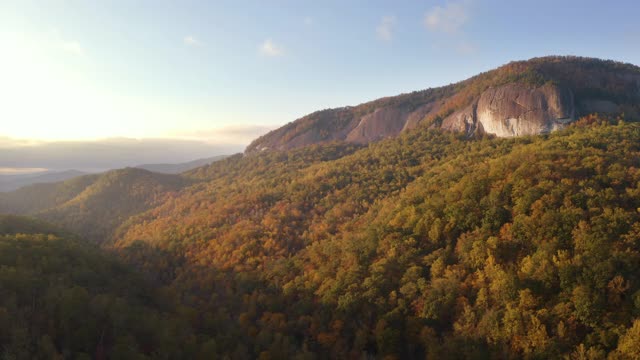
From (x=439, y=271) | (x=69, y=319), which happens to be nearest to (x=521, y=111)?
(x=439, y=271)

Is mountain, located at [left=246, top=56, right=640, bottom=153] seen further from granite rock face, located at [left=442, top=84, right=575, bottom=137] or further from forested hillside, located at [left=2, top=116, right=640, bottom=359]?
forested hillside, located at [left=2, top=116, right=640, bottom=359]

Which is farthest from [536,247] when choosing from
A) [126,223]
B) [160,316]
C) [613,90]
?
[126,223]

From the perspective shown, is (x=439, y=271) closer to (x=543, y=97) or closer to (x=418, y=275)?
(x=418, y=275)

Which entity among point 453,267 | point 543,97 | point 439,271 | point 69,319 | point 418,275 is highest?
point 543,97

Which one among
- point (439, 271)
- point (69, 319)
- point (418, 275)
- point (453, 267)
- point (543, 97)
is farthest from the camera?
point (543, 97)

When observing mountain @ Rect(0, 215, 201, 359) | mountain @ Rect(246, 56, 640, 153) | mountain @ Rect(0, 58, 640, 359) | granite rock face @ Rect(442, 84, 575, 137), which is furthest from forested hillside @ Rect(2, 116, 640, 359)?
mountain @ Rect(246, 56, 640, 153)

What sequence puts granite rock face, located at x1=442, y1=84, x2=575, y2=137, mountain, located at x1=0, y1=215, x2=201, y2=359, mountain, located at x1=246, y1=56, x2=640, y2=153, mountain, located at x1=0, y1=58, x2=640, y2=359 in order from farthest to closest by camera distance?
1. mountain, located at x1=246, y1=56, x2=640, y2=153
2. granite rock face, located at x1=442, y1=84, x2=575, y2=137
3. mountain, located at x1=0, y1=58, x2=640, y2=359
4. mountain, located at x1=0, y1=215, x2=201, y2=359

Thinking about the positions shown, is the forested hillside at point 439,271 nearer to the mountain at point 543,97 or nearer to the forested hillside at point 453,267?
the forested hillside at point 453,267

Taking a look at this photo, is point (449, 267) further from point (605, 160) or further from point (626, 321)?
point (605, 160)

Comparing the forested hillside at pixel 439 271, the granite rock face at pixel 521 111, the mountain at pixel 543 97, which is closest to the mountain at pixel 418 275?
the forested hillside at pixel 439 271
